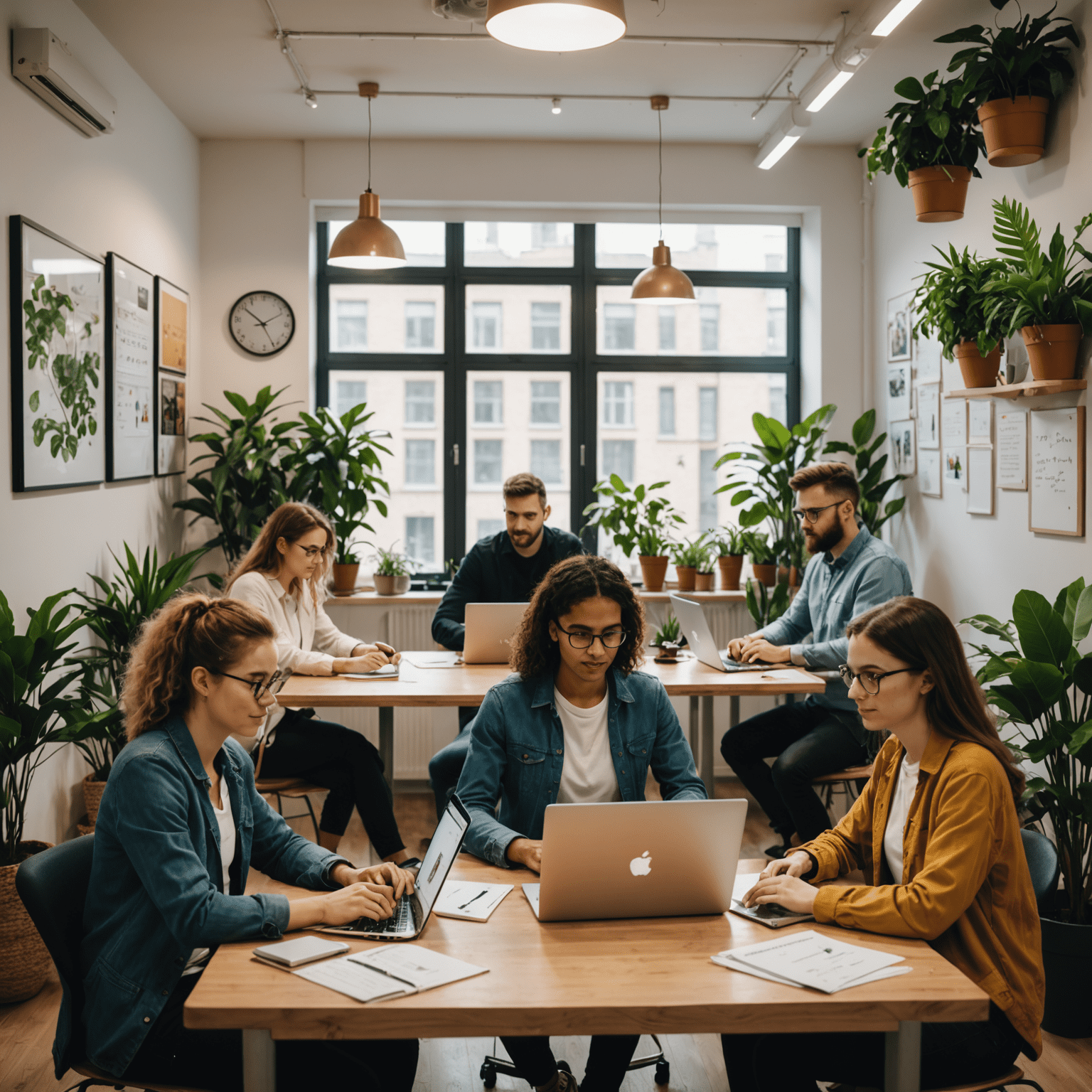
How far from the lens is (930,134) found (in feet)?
13.1

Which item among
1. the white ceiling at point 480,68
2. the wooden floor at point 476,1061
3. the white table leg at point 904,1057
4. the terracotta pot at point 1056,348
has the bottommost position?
the wooden floor at point 476,1061

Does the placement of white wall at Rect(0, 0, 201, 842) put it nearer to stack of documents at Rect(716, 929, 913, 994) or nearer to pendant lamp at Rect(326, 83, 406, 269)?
pendant lamp at Rect(326, 83, 406, 269)

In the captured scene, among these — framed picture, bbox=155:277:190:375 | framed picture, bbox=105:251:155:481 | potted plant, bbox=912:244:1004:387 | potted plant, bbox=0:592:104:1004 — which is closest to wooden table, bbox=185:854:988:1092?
potted plant, bbox=0:592:104:1004

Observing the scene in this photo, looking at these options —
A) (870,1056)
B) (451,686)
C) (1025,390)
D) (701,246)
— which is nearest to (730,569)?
(701,246)

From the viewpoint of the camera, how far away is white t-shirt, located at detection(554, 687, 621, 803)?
229cm

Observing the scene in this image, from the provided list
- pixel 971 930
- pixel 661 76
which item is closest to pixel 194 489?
pixel 661 76

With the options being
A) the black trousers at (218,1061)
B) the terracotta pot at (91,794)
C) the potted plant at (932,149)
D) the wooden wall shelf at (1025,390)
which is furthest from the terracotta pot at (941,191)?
the terracotta pot at (91,794)

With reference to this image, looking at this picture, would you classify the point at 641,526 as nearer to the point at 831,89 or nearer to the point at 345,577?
the point at 345,577

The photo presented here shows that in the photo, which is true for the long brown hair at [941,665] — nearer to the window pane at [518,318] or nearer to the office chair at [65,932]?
the office chair at [65,932]

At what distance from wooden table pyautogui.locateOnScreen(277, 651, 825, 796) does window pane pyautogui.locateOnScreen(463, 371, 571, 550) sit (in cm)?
207

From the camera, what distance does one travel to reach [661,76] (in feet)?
15.0

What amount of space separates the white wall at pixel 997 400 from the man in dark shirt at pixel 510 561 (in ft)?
5.49

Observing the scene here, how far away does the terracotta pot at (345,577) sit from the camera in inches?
213

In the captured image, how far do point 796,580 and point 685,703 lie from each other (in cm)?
87
